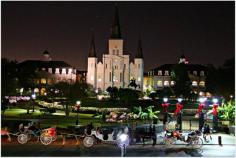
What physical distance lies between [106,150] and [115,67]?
71899mm

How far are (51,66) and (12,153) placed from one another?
76.9 m

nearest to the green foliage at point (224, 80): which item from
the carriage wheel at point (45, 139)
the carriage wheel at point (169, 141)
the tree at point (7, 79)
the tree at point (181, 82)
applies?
the tree at point (181, 82)

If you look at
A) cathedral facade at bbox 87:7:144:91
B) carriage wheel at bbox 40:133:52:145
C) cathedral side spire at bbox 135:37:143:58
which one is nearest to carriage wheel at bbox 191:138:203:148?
carriage wheel at bbox 40:133:52:145

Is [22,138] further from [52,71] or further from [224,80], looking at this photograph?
[52,71]

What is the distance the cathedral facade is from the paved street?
66005 mm

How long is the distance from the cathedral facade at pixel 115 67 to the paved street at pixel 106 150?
66.0 metres

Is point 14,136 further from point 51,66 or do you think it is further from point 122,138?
point 51,66

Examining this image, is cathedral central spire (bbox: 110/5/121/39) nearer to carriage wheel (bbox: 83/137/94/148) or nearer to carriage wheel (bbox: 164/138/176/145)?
carriage wheel (bbox: 164/138/176/145)

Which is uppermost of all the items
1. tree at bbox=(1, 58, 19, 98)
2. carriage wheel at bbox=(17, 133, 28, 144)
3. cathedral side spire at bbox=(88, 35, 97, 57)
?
cathedral side spire at bbox=(88, 35, 97, 57)

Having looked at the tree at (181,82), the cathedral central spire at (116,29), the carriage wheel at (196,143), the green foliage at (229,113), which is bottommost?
the carriage wheel at (196,143)

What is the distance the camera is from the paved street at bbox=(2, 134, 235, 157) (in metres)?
12.5

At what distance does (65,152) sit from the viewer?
41.5ft

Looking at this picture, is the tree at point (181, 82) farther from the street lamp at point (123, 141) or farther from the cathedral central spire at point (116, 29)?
the street lamp at point (123, 141)

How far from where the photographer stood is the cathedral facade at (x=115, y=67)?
8294 centimetres
